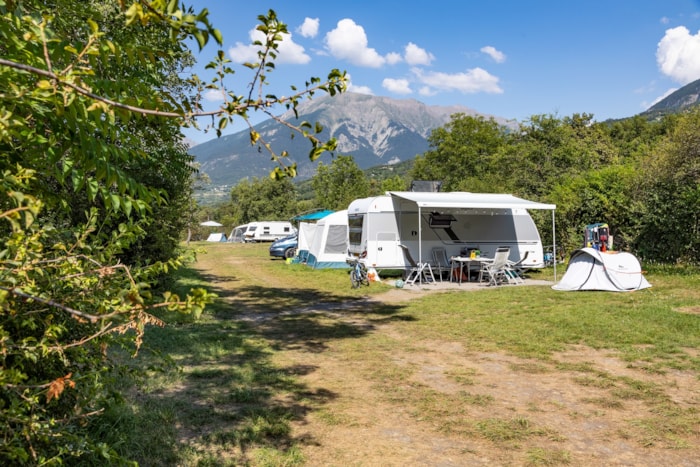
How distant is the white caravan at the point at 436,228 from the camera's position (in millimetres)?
14102

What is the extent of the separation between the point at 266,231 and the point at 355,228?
2597cm

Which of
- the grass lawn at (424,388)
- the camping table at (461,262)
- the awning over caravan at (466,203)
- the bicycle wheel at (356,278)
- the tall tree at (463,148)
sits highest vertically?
the tall tree at (463,148)

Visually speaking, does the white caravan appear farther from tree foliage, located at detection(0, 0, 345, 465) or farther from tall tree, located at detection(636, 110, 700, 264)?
tree foliage, located at detection(0, 0, 345, 465)

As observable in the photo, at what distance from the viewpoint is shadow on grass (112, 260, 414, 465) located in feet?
11.1

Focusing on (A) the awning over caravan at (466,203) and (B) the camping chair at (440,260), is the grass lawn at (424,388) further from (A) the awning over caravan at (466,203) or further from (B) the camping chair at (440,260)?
(B) the camping chair at (440,260)

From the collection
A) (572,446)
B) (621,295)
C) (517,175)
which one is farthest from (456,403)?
(517,175)

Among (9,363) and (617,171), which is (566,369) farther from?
(617,171)

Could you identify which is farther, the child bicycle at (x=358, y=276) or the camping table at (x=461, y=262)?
the camping table at (x=461, y=262)

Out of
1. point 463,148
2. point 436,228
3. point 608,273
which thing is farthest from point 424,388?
point 463,148

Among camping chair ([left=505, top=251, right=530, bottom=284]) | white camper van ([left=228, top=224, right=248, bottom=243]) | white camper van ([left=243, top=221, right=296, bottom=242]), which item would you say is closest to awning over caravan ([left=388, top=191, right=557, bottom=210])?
camping chair ([left=505, top=251, right=530, bottom=284])

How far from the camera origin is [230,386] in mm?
4766

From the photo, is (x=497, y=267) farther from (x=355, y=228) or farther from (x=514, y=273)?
(x=355, y=228)

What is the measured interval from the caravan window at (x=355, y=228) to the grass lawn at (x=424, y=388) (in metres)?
5.92

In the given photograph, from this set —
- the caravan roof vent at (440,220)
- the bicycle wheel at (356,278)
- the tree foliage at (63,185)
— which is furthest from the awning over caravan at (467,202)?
the tree foliage at (63,185)
